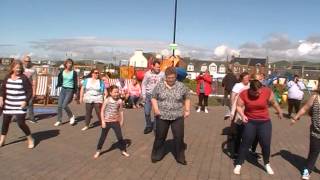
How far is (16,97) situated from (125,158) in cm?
239

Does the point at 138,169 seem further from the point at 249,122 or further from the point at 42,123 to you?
the point at 42,123

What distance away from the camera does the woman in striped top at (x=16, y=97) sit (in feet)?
28.1

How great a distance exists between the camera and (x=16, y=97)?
28.2 ft

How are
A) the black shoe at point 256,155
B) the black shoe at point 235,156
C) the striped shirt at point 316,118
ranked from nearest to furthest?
the striped shirt at point 316,118 < the black shoe at point 235,156 < the black shoe at point 256,155

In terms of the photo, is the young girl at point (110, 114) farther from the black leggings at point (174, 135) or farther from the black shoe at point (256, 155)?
the black shoe at point (256, 155)

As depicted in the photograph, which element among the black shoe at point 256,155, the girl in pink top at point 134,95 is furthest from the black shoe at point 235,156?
the girl in pink top at point 134,95

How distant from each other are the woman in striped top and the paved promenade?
0.52 m

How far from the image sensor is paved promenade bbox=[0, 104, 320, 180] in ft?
22.8

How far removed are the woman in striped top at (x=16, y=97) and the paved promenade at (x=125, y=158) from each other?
0.52 metres

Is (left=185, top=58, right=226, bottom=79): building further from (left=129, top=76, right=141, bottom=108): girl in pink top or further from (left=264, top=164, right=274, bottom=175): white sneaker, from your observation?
(left=264, top=164, right=274, bottom=175): white sneaker

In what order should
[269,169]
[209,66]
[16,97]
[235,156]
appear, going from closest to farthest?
[269,169] < [235,156] < [16,97] < [209,66]

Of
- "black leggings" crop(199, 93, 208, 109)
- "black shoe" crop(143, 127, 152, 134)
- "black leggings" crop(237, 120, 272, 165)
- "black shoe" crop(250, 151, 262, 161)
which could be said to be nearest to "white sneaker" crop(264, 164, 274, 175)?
"black leggings" crop(237, 120, 272, 165)

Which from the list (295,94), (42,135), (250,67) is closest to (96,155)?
(42,135)

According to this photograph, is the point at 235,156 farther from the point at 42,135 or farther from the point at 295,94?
the point at 295,94
